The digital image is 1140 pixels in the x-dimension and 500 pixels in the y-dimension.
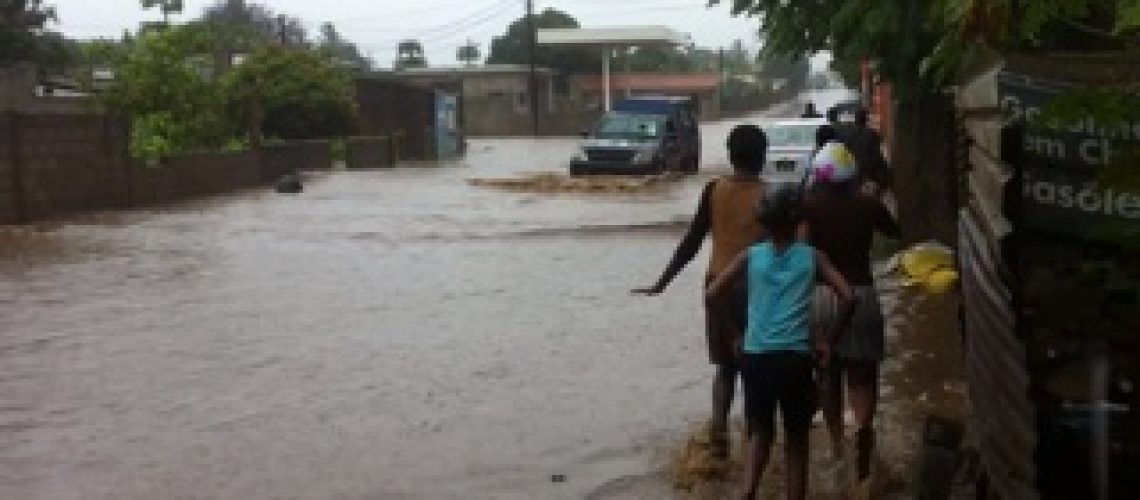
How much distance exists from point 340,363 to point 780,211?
5777 mm

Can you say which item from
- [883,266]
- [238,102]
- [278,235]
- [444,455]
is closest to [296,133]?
[238,102]

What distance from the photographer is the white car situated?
23.9 meters

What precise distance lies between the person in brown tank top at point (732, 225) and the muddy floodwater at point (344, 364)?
0.77 m

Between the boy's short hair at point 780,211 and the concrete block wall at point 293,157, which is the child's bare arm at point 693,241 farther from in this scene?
the concrete block wall at point 293,157

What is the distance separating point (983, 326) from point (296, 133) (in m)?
42.0

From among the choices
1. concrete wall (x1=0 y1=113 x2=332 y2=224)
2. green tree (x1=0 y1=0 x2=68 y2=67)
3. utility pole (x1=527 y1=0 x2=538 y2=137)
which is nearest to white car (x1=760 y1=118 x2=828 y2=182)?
concrete wall (x1=0 y1=113 x2=332 y2=224)

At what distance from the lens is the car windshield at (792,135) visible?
2475 cm

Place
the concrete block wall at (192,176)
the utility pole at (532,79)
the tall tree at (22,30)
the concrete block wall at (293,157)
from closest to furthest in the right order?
1. the concrete block wall at (192,176)
2. the concrete block wall at (293,157)
3. the tall tree at (22,30)
4. the utility pole at (532,79)

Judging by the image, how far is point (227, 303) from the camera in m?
14.0

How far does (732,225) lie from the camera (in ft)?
20.5

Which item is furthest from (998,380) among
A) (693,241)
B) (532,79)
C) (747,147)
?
(532,79)

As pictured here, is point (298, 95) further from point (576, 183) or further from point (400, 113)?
→ point (576, 183)

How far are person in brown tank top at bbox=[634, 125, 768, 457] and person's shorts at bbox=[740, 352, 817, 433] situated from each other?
49 cm

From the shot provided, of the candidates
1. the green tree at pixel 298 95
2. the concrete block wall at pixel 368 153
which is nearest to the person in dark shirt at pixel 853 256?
the concrete block wall at pixel 368 153
